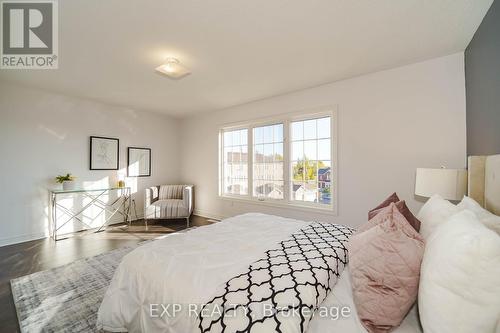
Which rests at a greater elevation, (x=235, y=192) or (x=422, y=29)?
(x=422, y=29)

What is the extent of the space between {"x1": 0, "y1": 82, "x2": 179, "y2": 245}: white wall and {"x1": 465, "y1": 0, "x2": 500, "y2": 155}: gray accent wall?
5407 millimetres

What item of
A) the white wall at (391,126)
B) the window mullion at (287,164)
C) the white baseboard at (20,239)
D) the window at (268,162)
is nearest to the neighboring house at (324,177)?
the white wall at (391,126)

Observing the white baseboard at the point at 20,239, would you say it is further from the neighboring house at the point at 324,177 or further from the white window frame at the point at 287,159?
the neighboring house at the point at 324,177

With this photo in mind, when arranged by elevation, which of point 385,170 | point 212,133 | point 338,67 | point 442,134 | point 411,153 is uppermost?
point 338,67

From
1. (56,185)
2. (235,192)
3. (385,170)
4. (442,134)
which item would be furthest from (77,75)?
(442,134)

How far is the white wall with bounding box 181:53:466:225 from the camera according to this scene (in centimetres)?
240

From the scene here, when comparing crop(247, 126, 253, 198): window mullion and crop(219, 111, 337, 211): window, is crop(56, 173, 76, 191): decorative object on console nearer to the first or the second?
crop(219, 111, 337, 211): window

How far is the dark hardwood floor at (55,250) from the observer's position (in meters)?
1.91

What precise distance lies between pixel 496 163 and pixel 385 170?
1.46 metres

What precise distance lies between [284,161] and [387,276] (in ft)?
9.44

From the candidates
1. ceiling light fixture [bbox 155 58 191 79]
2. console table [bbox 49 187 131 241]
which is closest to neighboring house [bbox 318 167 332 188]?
ceiling light fixture [bbox 155 58 191 79]

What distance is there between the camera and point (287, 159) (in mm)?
3709

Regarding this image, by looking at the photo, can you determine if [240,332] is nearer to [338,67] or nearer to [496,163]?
[496,163]

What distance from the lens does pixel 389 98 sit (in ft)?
8.97
